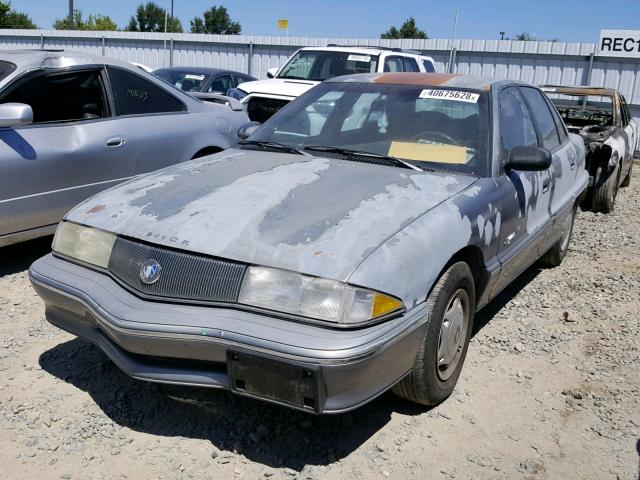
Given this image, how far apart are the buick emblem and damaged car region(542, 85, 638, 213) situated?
633 centimetres

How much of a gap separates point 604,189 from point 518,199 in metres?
4.67

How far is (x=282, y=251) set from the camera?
2.69 metres

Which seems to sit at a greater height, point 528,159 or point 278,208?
point 528,159

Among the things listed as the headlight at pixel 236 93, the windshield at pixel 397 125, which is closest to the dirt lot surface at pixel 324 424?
the windshield at pixel 397 125

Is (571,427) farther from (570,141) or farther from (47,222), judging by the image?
(47,222)

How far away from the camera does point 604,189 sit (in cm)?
795

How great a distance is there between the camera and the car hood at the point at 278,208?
107 inches

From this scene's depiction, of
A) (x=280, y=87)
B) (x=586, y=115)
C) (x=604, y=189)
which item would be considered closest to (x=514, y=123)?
(x=604, y=189)

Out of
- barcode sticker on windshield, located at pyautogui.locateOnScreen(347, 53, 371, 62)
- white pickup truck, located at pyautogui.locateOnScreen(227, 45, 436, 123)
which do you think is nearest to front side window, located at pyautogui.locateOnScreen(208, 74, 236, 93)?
white pickup truck, located at pyautogui.locateOnScreen(227, 45, 436, 123)

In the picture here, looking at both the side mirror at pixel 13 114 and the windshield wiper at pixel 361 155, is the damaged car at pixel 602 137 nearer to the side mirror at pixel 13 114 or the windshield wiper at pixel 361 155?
the windshield wiper at pixel 361 155

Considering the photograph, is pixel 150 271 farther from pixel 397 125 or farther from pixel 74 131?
pixel 74 131

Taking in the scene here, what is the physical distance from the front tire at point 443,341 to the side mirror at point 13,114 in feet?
9.68

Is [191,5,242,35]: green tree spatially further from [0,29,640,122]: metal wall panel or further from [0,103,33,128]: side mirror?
[0,103,33,128]: side mirror

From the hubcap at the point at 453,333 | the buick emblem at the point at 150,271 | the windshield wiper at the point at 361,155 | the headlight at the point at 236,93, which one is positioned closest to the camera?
the buick emblem at the point at 150,271
